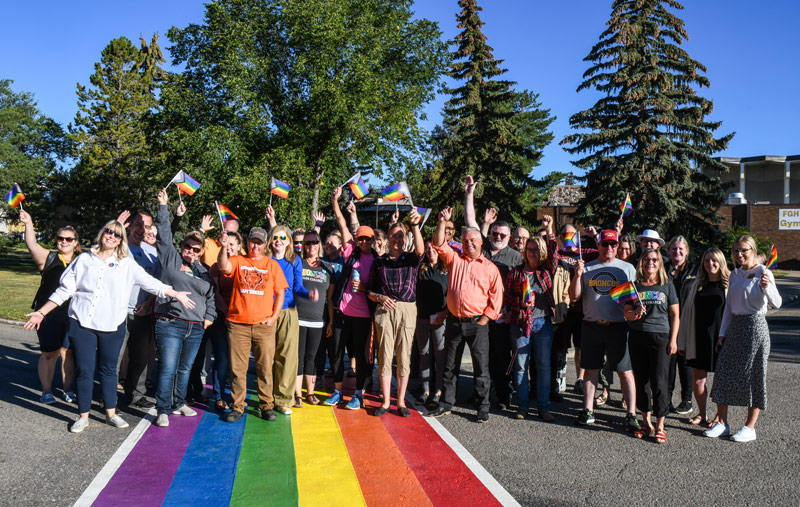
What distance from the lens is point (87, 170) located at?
1395 inches

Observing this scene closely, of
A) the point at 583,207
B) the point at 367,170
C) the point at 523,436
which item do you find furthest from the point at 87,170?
the point at 523,436

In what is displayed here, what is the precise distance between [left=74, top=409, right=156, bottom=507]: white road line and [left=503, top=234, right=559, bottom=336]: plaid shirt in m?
3.93

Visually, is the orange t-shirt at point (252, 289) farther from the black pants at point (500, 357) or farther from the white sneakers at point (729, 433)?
the white sneakers at point (729, 433)

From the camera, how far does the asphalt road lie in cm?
434

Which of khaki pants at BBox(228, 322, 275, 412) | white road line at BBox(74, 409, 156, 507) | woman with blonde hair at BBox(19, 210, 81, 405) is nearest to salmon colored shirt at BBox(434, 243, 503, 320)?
khaki pants at BBox(228, 322, 275, 412)

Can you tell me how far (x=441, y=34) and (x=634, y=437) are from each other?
2757 cm

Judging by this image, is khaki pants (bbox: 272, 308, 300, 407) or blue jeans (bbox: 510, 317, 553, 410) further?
blue jeans (bbox: 510, 317, 553, 410)

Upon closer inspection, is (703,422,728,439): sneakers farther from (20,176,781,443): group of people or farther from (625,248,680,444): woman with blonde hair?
(625,248,680,444): woman with blonde hair

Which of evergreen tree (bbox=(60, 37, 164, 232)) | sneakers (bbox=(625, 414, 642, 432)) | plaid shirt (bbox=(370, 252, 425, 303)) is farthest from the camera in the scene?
evergreen tree (bbox=(60, 37, 164, 232))

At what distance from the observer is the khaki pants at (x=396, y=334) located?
20.7ft

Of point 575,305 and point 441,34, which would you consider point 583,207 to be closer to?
point 441,34

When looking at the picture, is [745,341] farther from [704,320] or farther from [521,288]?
[521,288]

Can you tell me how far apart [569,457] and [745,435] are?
1.85m

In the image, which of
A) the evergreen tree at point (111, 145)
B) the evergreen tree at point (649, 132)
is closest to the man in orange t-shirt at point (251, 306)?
the evergreen tree at point (649, 132)
